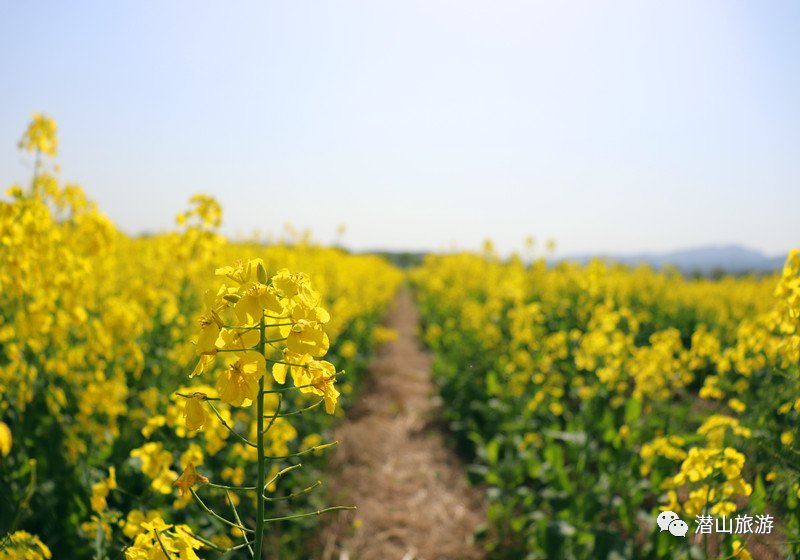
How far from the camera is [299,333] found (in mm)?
1048

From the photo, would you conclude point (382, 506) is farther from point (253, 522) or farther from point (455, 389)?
point (455, 389)

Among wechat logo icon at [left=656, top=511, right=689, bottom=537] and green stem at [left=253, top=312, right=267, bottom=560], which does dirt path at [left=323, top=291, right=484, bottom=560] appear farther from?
green stem at [left=253, top=312, right=267, bottom=560]

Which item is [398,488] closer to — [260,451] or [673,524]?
[673,524]

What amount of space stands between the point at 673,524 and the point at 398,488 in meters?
2.18

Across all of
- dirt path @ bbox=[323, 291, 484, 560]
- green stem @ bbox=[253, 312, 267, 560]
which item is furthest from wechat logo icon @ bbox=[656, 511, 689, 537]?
green stem @ bbox=[253, 312, 267, 560]

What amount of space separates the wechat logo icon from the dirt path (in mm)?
1349

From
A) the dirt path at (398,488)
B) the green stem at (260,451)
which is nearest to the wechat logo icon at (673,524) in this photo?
the dirt path at (398,488)

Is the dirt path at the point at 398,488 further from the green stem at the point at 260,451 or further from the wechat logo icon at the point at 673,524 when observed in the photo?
the green stem at the point at 260,451

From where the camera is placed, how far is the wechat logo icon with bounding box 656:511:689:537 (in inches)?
85.4

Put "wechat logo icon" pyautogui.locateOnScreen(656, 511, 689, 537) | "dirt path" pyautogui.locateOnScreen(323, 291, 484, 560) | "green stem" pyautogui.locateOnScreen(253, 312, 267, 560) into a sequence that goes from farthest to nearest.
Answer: "dirt path" pyautogui.locateOnScreen(323, 291, 484, 560) → "wechat logo icon" pyautogui.locateOnScreen(656, 511, 689, 537) → "green stem" pyautogui.locateOnScreen(253, 312, 267, 560)

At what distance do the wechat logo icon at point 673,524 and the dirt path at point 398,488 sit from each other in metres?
1.35

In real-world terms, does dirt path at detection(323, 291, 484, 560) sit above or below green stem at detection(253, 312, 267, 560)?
below

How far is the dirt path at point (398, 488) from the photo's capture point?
3.25m

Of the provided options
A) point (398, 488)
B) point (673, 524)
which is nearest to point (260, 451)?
point (673, 524)
